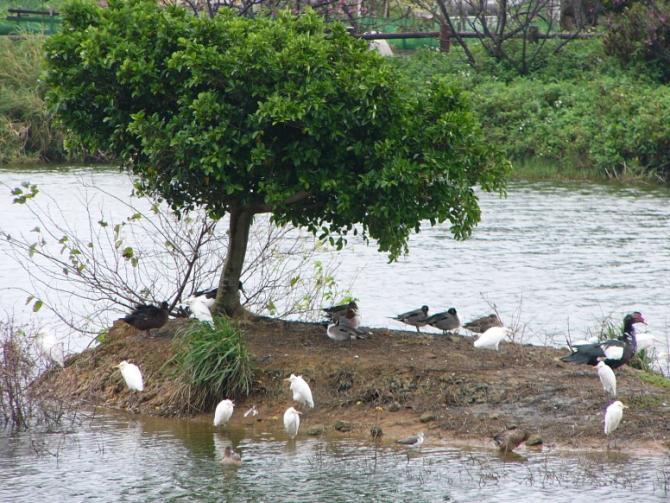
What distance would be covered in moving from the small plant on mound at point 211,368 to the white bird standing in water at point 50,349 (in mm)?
1954

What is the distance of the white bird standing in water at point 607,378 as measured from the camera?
40.2 feet

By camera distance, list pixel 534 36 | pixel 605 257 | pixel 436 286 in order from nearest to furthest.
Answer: pixel 436 286
pixel 605 257
pixel 534 36

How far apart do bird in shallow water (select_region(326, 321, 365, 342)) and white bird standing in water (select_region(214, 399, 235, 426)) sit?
5.93 ft

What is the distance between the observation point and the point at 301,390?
12.4 m

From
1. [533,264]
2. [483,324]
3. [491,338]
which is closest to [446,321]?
[483,324]

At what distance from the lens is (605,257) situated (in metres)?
25.7

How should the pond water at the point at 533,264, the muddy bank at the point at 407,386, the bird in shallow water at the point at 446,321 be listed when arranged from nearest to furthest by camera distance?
the muddy bank at the point at 407,386, the bird in shallow water at the point at 446,321, the pond water at the point at 533,264

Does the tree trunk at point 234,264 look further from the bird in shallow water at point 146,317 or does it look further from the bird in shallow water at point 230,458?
the bird in shallow water at point 230,458

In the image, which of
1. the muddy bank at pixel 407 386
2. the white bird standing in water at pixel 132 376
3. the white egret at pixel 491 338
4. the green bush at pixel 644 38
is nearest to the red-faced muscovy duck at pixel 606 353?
the muddy bank at pixel 407 386

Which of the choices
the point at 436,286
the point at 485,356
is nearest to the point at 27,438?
the point at 485,356

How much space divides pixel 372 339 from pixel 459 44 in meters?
34.5

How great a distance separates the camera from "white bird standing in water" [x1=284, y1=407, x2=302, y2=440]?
12.2 m

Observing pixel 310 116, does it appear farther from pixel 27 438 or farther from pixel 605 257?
pixel 605 257

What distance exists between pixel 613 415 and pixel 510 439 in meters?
0.95
